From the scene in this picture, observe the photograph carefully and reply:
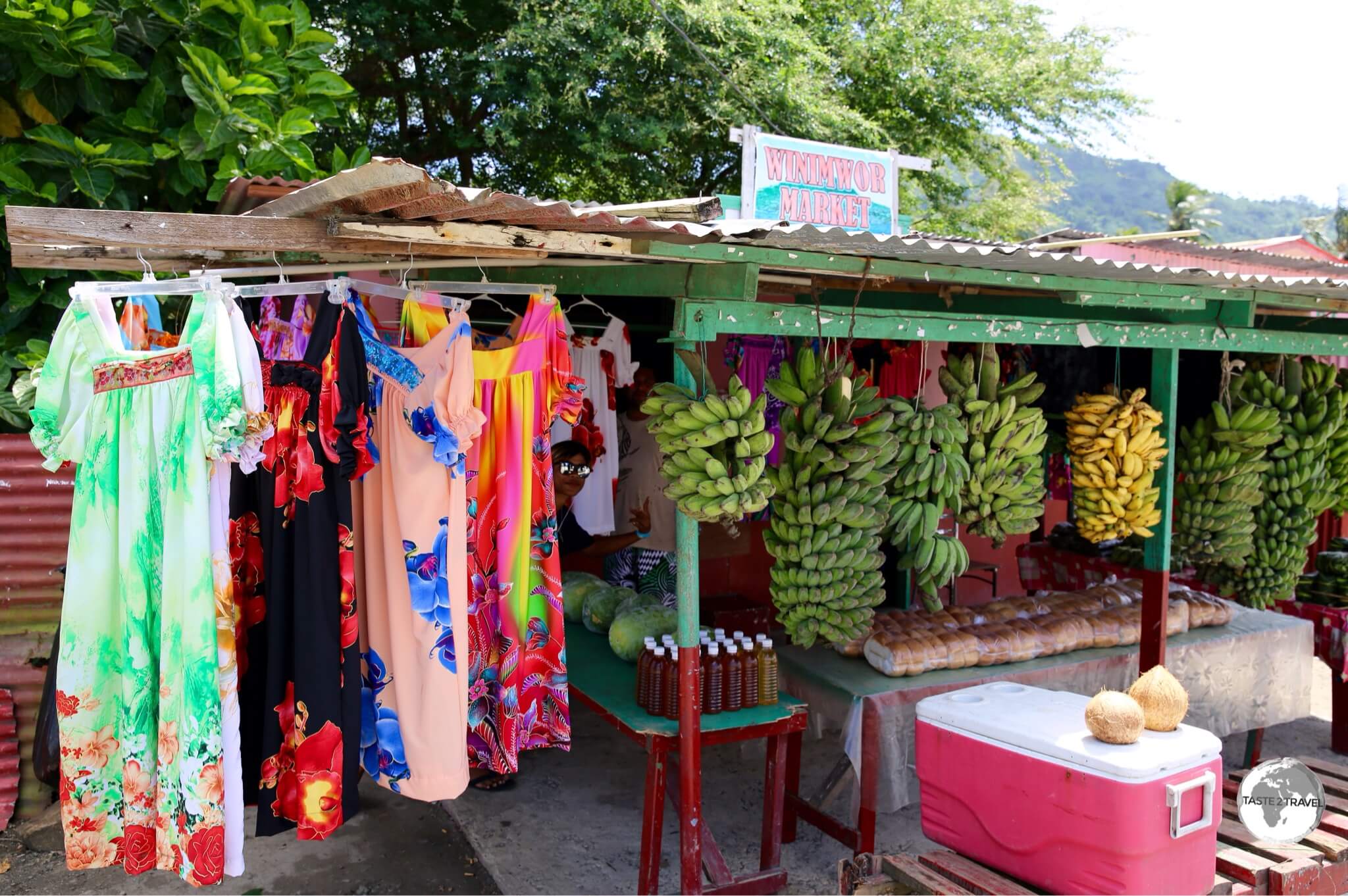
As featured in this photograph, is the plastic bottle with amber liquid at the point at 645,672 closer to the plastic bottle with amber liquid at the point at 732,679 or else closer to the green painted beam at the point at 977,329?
the plastic bottle with amber liquid at the point at 732,679

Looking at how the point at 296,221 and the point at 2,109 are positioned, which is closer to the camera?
the point at 296,221

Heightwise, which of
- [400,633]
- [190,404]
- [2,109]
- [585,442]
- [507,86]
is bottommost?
[400,633]

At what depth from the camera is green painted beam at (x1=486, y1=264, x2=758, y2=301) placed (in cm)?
325

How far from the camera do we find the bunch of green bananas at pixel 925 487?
13.0 feet

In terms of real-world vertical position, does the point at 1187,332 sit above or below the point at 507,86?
below

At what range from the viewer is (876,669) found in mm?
4293

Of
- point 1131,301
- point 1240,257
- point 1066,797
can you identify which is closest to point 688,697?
point 1066,797

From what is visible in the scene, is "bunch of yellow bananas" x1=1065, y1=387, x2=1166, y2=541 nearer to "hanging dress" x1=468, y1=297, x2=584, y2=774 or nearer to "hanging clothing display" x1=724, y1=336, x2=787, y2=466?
"hanging clothing display" x1=724, y1=336, x2=787, y2=466

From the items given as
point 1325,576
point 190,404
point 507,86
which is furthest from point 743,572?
point 507,86

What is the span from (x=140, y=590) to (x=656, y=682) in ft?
6.22

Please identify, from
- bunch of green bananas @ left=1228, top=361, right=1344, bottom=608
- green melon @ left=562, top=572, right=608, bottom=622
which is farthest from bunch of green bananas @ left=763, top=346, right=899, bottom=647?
bunch of green bananas @ left=1228, top=361, right=1344, bottom=608

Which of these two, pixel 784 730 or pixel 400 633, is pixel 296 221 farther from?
pixel 784 730

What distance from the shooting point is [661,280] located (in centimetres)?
344

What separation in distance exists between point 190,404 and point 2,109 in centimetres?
431
